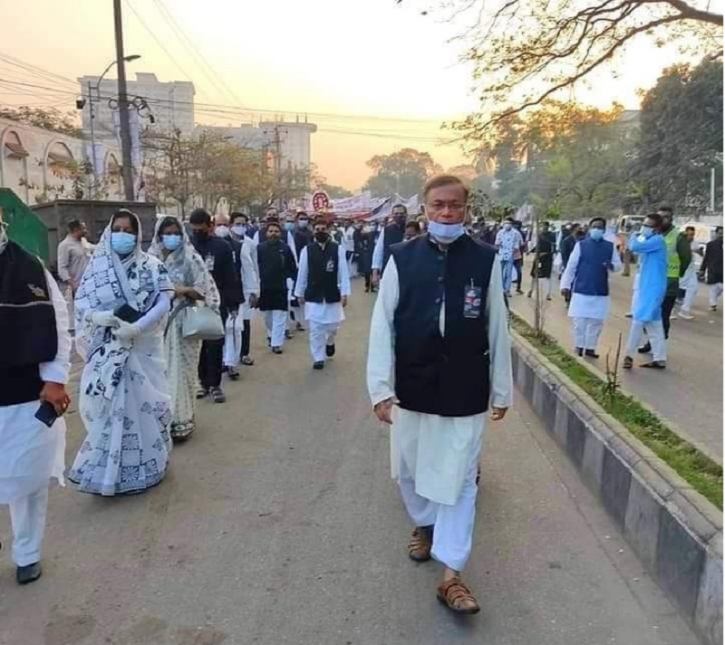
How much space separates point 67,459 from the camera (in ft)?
17.7

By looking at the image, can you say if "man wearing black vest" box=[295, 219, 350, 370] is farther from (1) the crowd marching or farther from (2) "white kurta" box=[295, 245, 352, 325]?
(1) the crowd marching

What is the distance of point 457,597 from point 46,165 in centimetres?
2929

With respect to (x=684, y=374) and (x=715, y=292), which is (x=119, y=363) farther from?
(x=715, y=292)

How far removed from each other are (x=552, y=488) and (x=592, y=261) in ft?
15.1

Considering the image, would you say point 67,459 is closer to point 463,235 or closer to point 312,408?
point 312,408

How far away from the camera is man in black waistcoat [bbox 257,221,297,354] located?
31.7 feet

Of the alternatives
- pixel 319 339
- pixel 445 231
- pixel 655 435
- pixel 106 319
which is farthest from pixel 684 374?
pixel 106 319

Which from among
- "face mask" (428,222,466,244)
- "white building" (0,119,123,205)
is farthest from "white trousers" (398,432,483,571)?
"white building" (0,119,123,205)

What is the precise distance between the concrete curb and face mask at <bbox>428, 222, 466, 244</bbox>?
5.47 ft

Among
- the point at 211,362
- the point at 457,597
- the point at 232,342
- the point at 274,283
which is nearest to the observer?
the point at 457,597

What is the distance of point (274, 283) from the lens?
964 centimetres

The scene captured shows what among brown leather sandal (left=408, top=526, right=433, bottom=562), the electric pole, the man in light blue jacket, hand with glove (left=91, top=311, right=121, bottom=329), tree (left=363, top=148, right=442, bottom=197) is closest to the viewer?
brown leather sandal (left=408, top=526, right=433, bottom=562)

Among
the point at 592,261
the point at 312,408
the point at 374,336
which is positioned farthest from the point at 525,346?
the point at 374,336

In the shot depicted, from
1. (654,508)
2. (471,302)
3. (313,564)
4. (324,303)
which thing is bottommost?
(313,564)
